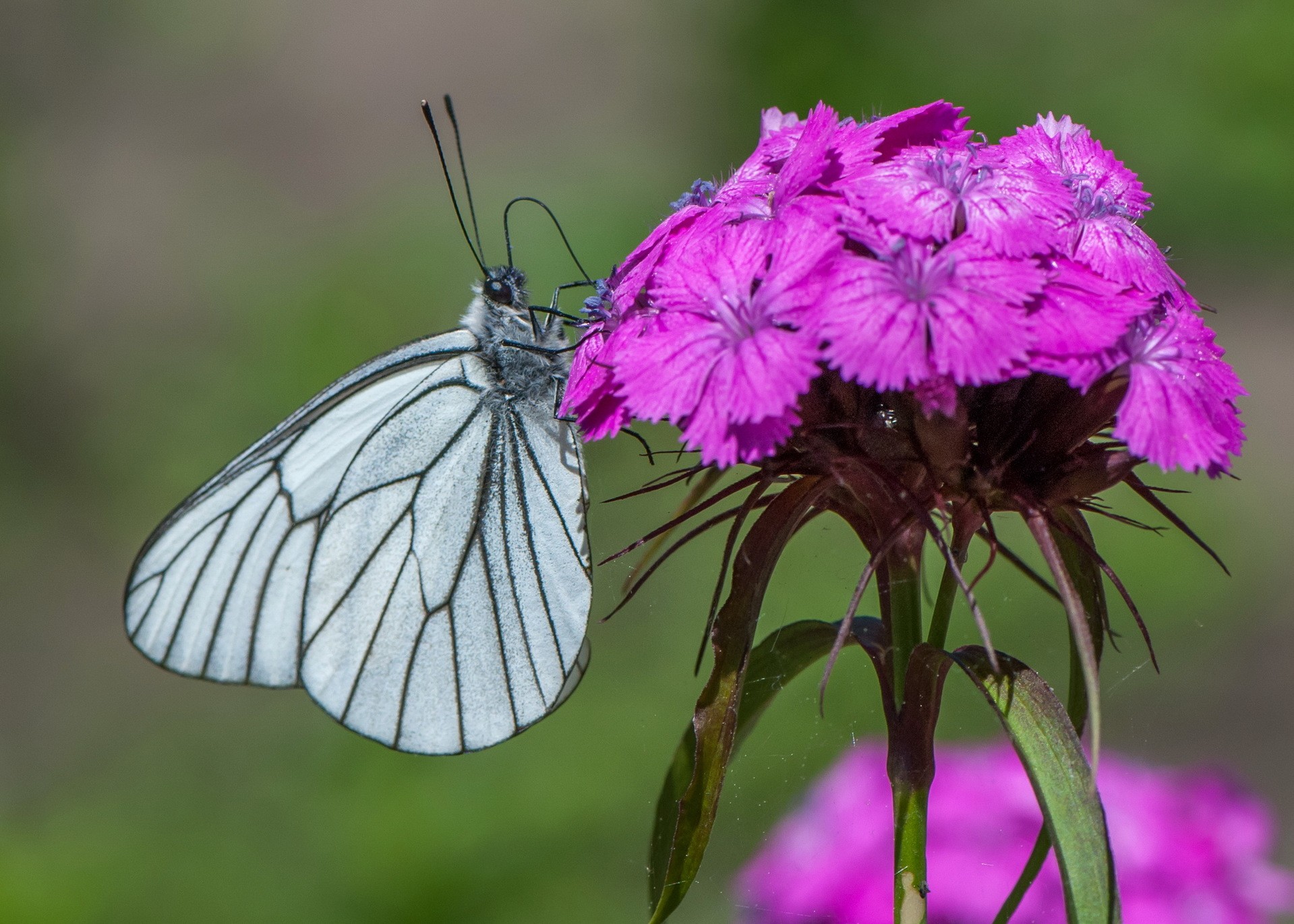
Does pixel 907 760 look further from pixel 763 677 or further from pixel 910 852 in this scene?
pixel 763 677

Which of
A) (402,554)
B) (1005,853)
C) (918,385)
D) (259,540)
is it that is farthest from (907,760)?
(259,540)

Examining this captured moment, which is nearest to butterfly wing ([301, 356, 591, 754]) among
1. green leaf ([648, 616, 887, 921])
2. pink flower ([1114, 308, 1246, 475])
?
green leaf ([648, 616, 887, 921])

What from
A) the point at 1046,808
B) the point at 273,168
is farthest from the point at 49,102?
the point at 1046,808

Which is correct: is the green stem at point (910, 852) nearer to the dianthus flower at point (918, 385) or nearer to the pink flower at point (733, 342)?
the dianthus flower at point (918, 385)

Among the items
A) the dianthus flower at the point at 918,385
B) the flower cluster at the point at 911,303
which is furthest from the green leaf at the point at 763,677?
the flower cluster at the point at 911,303

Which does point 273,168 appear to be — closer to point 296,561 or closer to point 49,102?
point 49,102

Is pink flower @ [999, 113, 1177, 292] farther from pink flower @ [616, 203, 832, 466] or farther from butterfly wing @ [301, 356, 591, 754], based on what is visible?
butterfly wing @ [301, 356, 591, 754]
